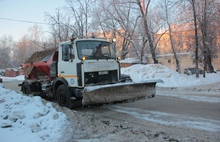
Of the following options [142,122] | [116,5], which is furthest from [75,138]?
[116,5]

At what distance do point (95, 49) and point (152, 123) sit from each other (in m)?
3.71

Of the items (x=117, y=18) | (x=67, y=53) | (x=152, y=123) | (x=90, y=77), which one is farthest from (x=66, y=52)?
(x=117, y=18)

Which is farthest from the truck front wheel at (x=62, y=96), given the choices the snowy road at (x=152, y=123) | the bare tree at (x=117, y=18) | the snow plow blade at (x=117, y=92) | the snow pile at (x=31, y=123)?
the bare tree at (x=117, y=18)

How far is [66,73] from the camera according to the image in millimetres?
8555

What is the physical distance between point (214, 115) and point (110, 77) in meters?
3.87

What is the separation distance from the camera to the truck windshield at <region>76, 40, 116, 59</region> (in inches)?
322

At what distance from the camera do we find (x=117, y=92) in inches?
301

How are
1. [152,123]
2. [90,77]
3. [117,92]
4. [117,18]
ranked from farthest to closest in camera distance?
[117,18], [90,77], [117,92], [152,123]

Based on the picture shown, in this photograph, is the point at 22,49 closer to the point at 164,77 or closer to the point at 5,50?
the point at 5,50

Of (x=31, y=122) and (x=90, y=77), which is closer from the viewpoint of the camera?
(x=31, y=122)

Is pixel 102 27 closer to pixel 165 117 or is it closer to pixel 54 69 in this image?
pixel 54 69

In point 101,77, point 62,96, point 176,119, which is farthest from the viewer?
point 62,96

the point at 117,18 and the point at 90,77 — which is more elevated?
the point at 117,18

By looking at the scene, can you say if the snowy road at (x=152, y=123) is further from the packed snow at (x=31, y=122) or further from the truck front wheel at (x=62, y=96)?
the truck front wheel at (x=62, y=96)
